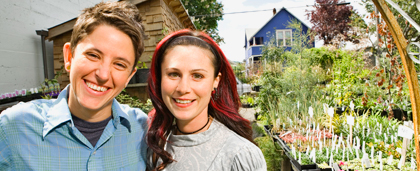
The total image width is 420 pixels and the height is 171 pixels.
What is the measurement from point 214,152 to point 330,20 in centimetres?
2339

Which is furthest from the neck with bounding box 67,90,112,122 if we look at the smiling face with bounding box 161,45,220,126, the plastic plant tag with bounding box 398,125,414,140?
the plastic plant tag with bounding box 398,125,414,140

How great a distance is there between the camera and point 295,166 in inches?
119

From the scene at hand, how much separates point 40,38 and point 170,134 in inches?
182

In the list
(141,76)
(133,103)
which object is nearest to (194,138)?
(133,103)

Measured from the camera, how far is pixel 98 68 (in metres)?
1.31

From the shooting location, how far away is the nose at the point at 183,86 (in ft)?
4.15

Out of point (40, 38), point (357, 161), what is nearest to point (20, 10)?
point (40, 38)

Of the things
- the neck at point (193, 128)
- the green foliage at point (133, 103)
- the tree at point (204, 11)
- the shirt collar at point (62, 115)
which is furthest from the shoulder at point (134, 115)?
the tree at point (204, 11)

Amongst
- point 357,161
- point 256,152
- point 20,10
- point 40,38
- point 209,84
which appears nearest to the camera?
point 256,152

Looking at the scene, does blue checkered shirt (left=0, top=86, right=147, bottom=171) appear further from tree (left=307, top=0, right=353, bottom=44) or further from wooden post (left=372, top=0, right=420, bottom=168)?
tree (left=307, top=0, right=353, bottom=44)

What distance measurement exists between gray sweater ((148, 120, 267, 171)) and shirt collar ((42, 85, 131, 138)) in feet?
0.97

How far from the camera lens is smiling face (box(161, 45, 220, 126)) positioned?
129cm

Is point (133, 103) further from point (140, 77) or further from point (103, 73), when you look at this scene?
point (103, 73)

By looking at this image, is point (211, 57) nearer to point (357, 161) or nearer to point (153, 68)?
point (153, 68)
